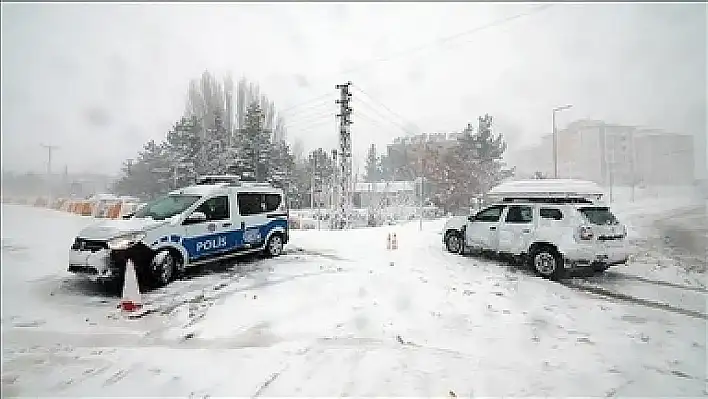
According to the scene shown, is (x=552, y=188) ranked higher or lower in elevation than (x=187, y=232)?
Answer: higher

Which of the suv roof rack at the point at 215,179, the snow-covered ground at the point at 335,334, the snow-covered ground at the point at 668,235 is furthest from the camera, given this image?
the suv roof rack at the point at 215,179

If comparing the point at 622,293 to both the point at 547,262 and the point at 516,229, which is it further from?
the point at 516,229

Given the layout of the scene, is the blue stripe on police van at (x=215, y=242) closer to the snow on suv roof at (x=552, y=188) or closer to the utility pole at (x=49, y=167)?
the utility pole at (x=49, y=167)

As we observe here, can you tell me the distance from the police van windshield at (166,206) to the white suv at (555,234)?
3290 mm

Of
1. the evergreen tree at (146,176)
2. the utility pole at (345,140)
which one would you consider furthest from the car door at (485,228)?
the evergreen tree at (146,176)

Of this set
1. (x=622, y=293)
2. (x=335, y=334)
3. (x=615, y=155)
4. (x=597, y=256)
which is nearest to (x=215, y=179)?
(x=335, y=334)

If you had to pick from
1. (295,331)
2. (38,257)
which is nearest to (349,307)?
(295,331)

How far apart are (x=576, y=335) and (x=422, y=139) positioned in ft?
9.80

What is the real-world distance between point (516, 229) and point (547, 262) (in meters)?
0.48

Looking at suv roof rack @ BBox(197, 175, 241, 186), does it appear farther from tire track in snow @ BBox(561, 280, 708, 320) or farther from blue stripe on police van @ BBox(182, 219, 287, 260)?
tire track in snow @ BBox(561, 280, 708, 320)

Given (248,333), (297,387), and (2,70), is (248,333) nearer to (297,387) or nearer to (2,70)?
(297,387)

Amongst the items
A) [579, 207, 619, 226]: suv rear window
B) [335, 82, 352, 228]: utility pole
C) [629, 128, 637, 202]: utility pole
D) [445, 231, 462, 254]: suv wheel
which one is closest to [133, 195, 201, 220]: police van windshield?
[335, 82, 352, 228]: utility pole

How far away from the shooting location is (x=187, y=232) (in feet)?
12.0

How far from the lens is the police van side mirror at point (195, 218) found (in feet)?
12.1
